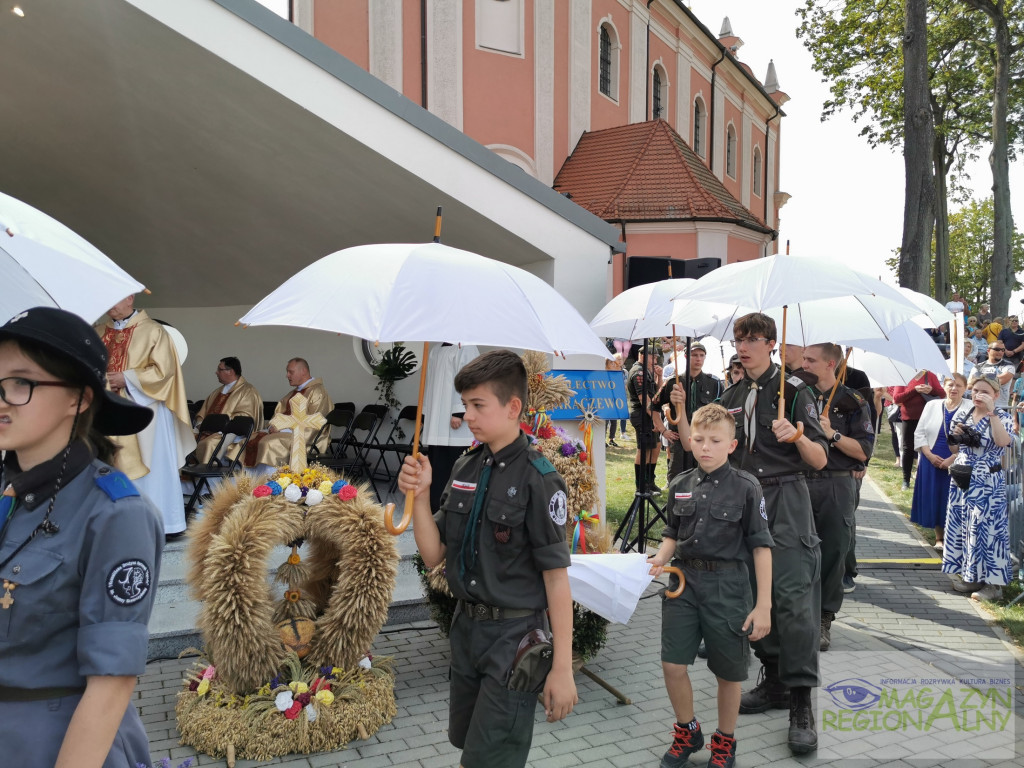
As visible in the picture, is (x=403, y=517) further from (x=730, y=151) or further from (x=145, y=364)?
(x=730, y=151)

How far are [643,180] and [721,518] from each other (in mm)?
20309

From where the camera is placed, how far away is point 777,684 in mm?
5066

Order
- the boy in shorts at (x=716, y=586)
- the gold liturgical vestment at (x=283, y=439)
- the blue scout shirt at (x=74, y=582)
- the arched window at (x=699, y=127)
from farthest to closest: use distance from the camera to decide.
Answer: the arched window at (x=699, y=127) → the gold liturgical vestment at (x=283, y=439) → the boy in shorts at (x=716, y=586) → the blue scout shirt at (x=74, y=582)

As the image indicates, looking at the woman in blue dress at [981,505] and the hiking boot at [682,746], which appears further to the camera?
the woman in blue dress at [981,505]

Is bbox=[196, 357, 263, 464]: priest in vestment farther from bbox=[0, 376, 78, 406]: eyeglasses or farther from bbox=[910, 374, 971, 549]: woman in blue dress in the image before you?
bbox=[0, 376, 78, 406]: eyeglasses

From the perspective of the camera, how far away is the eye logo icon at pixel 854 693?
514 cm

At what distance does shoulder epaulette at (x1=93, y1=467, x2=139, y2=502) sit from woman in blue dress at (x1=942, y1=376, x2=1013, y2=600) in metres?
7.33

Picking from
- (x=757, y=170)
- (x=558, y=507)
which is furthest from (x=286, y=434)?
(x=757, y=170)

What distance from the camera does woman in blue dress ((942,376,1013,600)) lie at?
24.4 ft

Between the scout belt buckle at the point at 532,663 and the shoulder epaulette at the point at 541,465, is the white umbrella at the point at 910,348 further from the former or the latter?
the scout belt buckle at the point at 532,663

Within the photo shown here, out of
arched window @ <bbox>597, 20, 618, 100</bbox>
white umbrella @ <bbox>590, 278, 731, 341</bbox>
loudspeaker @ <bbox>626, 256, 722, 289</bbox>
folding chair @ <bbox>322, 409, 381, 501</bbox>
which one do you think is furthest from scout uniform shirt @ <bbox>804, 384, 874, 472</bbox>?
arched window @ <bbox>597, 20, 618, 100</bbox>

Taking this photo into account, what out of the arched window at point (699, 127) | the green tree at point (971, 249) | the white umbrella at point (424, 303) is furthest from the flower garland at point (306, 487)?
the green tree at point (971, 249)

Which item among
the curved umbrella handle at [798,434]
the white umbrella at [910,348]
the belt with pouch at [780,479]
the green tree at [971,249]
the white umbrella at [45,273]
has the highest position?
the green tree at [971,249]

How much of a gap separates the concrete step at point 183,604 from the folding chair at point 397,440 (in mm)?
2875
